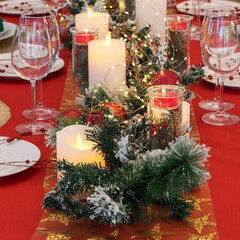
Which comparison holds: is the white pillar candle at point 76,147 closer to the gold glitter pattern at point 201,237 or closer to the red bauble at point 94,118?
the red bauble at point 94,118

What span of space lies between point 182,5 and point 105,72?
48.9 inches

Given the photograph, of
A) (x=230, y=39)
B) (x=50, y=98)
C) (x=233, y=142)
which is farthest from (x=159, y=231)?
(x=50, y=98)

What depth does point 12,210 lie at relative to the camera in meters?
0.83

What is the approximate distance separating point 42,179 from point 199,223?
0.33 metres

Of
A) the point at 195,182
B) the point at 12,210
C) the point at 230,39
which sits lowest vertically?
the point at 12,210

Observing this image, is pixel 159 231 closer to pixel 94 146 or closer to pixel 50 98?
pixel 94 146

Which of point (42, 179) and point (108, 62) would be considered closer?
point (42, 179)

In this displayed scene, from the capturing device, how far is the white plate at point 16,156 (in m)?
0.94

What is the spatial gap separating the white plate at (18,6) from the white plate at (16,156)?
145 cm

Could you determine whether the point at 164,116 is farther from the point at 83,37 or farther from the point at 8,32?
the point at 8,32

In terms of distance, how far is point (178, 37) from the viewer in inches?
52.4

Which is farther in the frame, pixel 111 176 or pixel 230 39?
pixel 230 39

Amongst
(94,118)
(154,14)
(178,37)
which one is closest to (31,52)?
(94,118)

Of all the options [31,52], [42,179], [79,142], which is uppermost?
[31,52]
